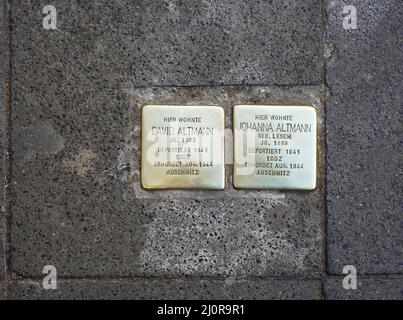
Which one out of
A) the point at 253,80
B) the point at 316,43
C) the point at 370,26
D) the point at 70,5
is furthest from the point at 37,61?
the point at 370,26

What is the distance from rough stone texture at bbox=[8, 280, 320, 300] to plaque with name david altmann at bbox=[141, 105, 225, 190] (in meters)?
0.40

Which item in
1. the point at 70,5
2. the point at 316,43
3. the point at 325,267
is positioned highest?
the point at 70,5

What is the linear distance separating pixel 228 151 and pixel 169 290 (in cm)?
61

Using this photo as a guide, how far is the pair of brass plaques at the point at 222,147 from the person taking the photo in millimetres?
1821

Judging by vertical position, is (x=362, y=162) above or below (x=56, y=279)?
above

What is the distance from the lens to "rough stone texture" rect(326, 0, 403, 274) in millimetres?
1854

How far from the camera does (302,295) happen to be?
6.07 feet

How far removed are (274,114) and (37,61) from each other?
980 mm

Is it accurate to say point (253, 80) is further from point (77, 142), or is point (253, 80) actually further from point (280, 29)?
point (77, 142)

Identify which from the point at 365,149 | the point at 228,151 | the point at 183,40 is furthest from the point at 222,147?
the point at 365,149

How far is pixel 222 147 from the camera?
1835 mm

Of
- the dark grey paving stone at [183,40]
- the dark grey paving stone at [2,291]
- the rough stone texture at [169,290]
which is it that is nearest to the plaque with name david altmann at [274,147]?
the dark grey paving stone at [183,40]

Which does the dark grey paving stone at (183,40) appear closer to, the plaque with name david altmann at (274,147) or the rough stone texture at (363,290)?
the plaque with name david altmann at (274,147)

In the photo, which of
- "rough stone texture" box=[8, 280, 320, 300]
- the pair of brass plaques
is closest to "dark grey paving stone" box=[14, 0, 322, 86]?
the pair of brass plaques
